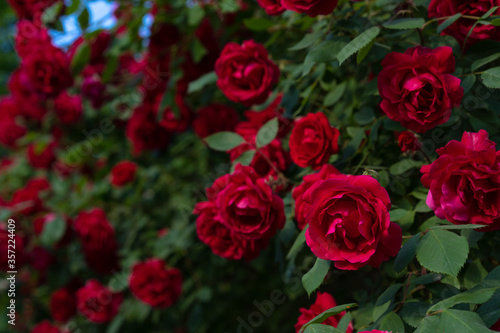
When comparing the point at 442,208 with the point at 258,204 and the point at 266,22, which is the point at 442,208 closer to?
the point at 258,204

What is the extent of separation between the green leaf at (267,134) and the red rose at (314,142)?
0.09 metres

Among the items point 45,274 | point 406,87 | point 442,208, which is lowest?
point 45,274

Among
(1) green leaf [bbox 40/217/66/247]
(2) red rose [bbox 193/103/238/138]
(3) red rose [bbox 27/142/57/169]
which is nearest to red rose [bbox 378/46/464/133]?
(2) red rose [bbox 193/103/238/138]

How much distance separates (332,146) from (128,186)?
5.56ft

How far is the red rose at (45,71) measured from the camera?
6.82 ft

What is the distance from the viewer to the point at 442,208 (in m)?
0.86

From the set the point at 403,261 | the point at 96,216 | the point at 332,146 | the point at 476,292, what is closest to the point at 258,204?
the point at 332,146

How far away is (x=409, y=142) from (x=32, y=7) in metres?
1.79

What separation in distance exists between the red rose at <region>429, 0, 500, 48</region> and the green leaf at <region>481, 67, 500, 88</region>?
11 centimetres

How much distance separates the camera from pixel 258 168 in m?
1.32

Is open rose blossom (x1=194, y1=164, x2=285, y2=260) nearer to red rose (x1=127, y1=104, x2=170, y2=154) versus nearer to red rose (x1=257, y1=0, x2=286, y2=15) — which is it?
red rose (x1=257, y1=0, x2=286, y2=15)

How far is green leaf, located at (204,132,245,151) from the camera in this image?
1333 mm

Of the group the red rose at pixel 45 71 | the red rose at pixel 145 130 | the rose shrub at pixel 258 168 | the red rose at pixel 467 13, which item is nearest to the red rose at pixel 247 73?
the rose shrub at pixel 258 168

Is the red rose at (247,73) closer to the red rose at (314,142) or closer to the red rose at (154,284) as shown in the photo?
the red rose at (314,142)
